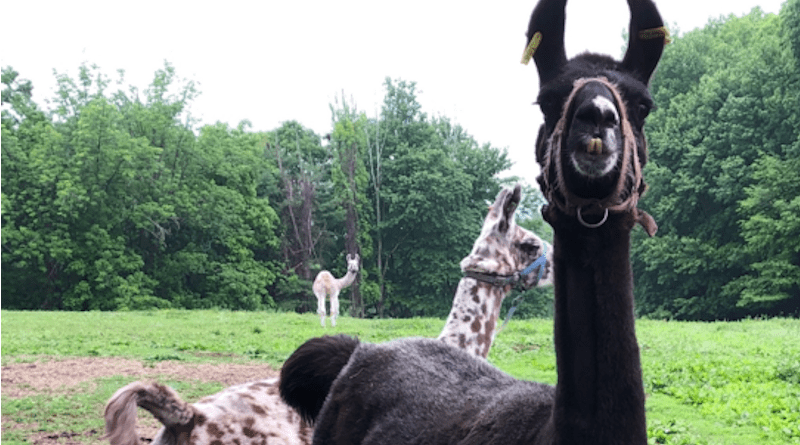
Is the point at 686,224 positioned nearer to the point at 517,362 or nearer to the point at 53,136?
the point at 517,362

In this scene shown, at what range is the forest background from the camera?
3225 cm

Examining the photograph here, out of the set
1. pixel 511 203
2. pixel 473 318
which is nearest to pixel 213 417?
pixel 473 318

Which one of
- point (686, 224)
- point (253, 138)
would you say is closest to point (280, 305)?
point (253, 138)

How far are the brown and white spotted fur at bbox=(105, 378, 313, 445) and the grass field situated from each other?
3.67 m

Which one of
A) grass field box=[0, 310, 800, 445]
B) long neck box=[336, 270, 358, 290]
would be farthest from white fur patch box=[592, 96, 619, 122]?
long neck box=[336, 270, 358, 290]

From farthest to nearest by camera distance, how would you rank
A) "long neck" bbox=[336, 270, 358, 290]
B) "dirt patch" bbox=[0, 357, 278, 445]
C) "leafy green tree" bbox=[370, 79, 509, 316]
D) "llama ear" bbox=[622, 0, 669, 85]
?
"leafy green tree" bbox=[370, 79, 509, 316]
"long neck" bbox=[336, 270, 358, 290]
"dirt patch" bbox=[0, 357, 278, 445]
"llama ear" bbox=[622, 0, 669, 85]

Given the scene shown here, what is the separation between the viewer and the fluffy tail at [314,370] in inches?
148

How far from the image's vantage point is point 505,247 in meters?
5.18

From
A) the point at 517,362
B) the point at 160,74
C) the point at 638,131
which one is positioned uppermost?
the point at 160,74

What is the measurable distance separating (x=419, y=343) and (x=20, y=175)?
3692cm

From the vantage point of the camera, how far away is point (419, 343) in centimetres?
354

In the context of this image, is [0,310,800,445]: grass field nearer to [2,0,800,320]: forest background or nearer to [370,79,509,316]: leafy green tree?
[2,0,800,320]: forest background

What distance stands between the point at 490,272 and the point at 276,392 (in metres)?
1.72

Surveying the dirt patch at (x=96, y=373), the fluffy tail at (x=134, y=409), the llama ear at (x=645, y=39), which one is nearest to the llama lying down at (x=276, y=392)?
the fluffy tail at (x=134, y=409)
